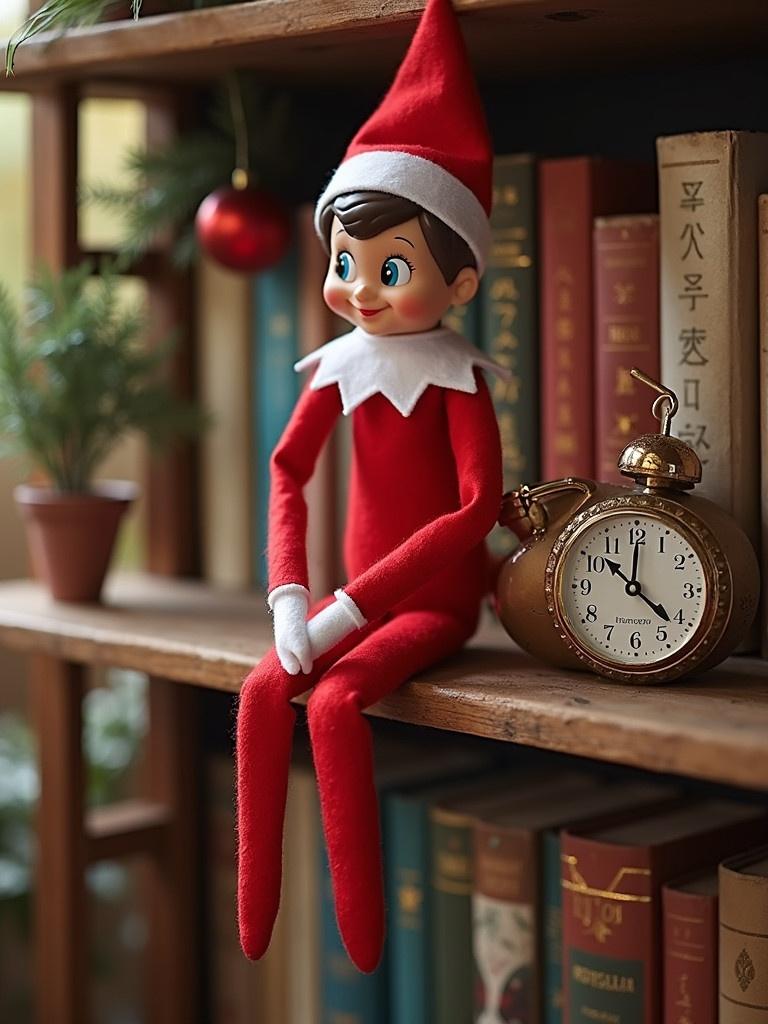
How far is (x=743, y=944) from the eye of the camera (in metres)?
0.74

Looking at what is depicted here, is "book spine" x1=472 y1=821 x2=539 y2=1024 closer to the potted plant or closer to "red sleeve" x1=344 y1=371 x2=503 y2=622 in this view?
"red sleeve" x1=344 y1=371 x2=503 y2=622

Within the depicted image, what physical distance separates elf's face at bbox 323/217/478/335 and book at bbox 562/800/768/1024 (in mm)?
303

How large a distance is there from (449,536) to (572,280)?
21cm

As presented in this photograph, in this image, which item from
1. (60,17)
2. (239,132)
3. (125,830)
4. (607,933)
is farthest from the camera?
(125,830)

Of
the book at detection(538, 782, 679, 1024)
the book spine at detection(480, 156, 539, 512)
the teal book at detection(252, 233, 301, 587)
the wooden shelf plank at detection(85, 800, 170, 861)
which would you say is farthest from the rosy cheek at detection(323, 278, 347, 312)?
the wooden shelf plank at detection(85, 800, 170, 861)

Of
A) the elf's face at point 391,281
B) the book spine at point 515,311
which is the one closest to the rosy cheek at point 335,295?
the elf's face at point 391,281

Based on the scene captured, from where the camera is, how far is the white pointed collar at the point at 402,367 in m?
0.78

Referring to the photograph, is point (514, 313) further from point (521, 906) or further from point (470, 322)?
point (521, 906)

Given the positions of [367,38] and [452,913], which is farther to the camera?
[452,913]

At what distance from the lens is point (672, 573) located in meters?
0.70

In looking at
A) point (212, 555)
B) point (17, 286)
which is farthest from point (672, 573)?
point (17, 286)

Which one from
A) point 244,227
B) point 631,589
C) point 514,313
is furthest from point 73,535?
point 631,589

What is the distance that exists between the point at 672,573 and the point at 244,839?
25 cm

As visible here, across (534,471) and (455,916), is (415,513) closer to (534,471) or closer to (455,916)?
(534,471)
